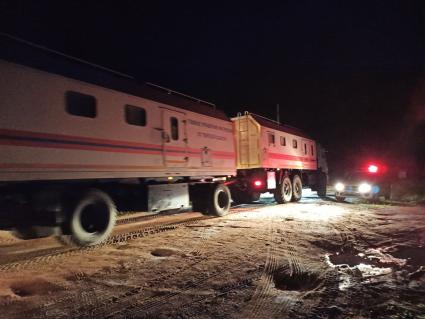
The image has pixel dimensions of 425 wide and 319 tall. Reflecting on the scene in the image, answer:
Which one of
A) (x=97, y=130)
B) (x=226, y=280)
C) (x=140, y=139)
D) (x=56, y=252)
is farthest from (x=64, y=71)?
(x=226, y=280)

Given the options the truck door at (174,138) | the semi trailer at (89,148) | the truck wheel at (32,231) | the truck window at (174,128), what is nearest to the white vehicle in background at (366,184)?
the semi trailer at (89,148)

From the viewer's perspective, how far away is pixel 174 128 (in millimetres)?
9531

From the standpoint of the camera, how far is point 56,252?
669 centimetres

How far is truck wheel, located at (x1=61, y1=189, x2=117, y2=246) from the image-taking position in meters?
6.77

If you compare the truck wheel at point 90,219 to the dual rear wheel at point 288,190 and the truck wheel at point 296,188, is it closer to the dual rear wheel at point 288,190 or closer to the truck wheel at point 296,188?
the dual rear wheel at point 288,190

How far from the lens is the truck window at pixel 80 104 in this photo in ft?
21.9

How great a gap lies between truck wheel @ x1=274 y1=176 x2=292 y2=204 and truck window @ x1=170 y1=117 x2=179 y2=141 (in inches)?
282

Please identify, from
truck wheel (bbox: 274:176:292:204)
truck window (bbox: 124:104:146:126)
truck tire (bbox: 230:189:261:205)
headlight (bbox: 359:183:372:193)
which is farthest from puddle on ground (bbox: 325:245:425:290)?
headlight (bbox: 359:183:372:193)

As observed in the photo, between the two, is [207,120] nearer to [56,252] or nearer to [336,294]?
[56,252]

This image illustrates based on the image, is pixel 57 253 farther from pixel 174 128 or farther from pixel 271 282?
pixel 174 128

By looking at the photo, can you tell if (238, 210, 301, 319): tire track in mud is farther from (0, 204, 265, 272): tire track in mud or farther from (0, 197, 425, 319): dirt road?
(0, 204, 265, 272): tire track in mud

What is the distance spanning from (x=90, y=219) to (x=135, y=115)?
253cm

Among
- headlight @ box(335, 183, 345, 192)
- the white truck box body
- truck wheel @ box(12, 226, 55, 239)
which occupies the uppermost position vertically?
the white truck box body

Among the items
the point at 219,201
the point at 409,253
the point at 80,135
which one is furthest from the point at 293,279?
the point at 219,201
